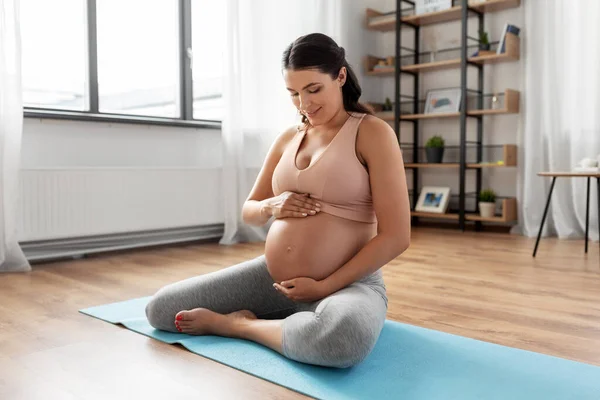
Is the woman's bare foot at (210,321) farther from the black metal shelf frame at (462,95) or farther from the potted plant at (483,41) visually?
the potted plant at (483,41)

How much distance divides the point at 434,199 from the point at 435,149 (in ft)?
1.28

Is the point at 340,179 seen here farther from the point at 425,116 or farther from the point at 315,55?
the point at 425,116

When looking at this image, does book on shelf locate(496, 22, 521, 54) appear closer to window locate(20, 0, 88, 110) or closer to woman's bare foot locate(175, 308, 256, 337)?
window locate(20, 0, 88, 110)

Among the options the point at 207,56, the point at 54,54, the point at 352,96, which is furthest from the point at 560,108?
the point at 54,54

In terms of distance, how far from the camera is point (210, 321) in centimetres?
160

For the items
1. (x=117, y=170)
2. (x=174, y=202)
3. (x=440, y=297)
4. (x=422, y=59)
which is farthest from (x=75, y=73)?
(x=422, y=59)

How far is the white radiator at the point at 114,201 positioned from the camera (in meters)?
2.88

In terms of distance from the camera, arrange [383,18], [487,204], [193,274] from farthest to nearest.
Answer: [383,18] → [487,204] → [193,274]

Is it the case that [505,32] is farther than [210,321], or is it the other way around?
[505,32]

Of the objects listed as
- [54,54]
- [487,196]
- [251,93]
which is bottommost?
[487,196]

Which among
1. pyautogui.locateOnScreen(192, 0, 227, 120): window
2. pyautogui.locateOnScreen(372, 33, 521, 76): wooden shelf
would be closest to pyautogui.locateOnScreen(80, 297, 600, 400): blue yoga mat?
pyautogui.locateOnScreen(192, 0, 227, 120): window

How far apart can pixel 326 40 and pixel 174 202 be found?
2.23 m

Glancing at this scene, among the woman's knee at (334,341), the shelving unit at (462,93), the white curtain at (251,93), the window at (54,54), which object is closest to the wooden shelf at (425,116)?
the shelving unit at (462,93)

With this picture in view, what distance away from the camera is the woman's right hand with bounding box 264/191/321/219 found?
148cm
